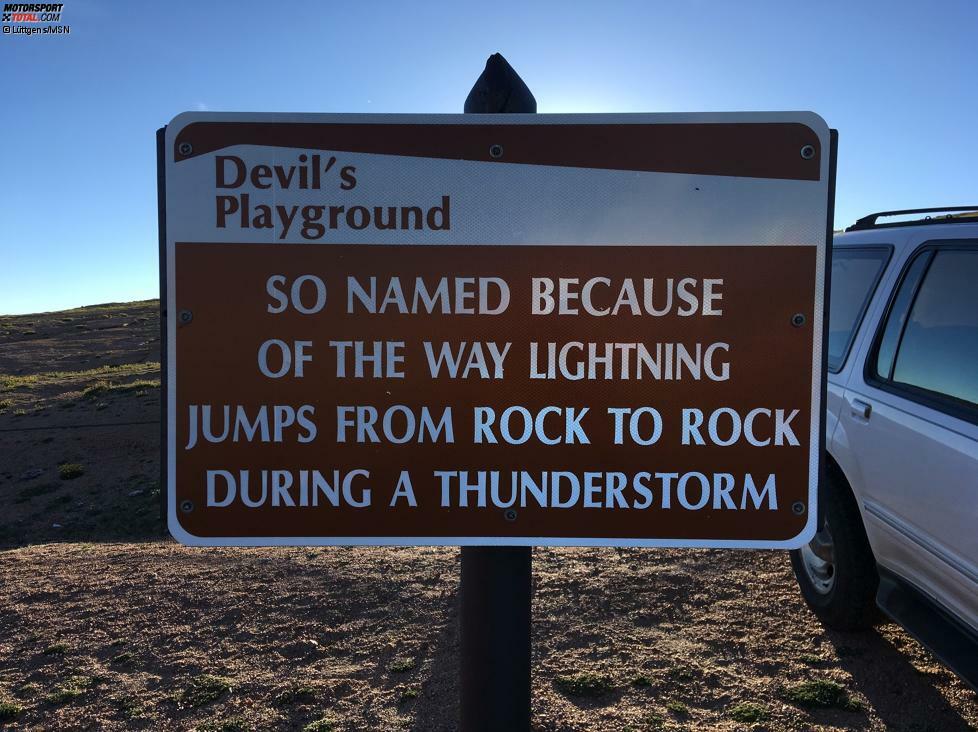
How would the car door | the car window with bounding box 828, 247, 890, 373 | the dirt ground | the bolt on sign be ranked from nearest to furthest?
the bolt on sign
the car door
the dirt ground
the car window with bounding box 828, 247, 890, 373

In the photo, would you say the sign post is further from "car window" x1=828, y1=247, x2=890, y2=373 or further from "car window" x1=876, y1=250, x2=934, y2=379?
"car window" x1=828, y1=247, x2=890, y2=373

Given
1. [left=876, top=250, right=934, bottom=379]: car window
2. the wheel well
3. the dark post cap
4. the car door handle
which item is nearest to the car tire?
the wheel well

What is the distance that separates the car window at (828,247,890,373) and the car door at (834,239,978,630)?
0.73 feet

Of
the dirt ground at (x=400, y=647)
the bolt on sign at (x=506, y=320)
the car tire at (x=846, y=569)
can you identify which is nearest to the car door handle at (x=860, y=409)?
the car tire at (x=846, y=569)

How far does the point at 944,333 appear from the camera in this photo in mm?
2740

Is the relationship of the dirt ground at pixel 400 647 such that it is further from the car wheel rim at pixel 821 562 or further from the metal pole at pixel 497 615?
the metal pole at pixel 497 615

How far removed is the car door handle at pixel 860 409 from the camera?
9.89ft

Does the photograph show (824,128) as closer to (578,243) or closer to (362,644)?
(578,243)

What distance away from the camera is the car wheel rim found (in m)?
3.34

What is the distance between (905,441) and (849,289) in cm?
111

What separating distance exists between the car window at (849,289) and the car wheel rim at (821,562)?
84 cm

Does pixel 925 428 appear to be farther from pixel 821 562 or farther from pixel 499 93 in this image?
pixel 499 93

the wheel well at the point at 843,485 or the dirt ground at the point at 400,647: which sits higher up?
the wheel well at the point at 843,485

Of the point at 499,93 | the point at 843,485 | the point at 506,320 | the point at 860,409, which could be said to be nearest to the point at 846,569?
the point at 843,485
